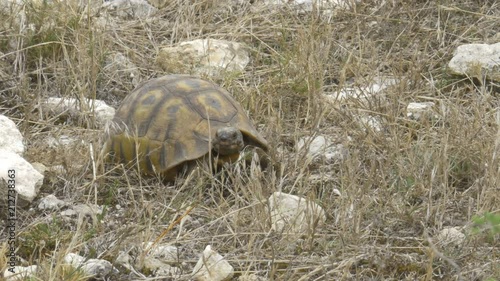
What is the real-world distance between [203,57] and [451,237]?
2.01 metres

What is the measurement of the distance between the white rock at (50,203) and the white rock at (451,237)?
137 centimetres

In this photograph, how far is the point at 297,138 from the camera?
4.23m

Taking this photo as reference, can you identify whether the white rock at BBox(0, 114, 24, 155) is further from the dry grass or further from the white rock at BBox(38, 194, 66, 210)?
the white rock at BBox(38, 194, 66, 210)

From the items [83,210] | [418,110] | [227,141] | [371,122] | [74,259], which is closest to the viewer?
[74,259]

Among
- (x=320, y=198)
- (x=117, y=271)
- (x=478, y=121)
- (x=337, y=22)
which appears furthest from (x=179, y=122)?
(x=337, y=22)

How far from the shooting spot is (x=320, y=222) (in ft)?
11.3

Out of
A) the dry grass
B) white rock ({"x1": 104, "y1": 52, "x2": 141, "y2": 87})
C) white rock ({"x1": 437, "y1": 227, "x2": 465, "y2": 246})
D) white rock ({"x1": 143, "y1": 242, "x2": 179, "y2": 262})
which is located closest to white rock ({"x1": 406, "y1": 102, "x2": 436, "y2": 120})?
the dry grass

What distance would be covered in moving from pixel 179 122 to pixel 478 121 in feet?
4.04

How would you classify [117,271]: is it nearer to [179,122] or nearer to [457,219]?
[179,122]

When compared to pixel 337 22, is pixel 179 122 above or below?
above

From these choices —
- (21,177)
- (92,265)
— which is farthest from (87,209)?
(92,265)

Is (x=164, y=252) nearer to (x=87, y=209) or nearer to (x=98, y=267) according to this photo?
(x=98, y=267)

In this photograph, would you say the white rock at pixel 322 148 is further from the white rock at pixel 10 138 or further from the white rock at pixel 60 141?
the white rock at pixel 10 138

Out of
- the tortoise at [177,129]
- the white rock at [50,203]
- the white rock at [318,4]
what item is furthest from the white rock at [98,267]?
the white rock at [318,4]
